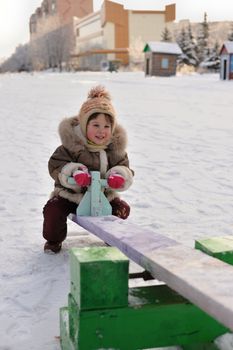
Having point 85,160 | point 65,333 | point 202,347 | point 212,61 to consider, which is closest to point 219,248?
point 202,347

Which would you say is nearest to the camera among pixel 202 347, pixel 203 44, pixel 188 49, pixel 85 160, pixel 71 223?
pixel 202 347

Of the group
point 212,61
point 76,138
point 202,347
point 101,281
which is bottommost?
point 202,347

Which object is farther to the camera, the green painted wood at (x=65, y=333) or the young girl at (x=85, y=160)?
the young girl at (x=85, y=160)

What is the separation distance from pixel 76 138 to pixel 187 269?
172 cm

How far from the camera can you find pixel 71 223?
3.71 metres

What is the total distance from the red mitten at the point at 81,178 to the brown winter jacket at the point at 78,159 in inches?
4.2

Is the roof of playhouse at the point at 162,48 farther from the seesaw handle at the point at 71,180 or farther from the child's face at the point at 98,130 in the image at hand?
the seesaw handle at the point at 71,180

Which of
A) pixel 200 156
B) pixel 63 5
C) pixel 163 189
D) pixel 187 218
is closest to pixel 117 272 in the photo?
pixel 187 218

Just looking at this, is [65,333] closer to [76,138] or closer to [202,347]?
[202,347]

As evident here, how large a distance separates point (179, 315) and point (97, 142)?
1.61 meters

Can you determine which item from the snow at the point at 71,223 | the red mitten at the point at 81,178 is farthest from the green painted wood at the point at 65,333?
the red mitten at the point at 81,178

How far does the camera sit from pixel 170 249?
169 centimetres

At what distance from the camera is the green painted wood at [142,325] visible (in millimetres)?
1530

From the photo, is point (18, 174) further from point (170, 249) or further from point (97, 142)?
point (170, 249)
